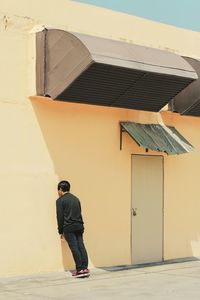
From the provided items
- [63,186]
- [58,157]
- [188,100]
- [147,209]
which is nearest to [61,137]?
[58,157]

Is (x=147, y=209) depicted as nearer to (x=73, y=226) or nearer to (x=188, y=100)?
(x=188, y=100)

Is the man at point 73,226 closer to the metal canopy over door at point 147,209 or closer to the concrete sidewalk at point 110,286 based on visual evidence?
the concrete sidewalk at point 110,286

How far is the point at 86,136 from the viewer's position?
12.6m

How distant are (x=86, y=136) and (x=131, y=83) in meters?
1.35

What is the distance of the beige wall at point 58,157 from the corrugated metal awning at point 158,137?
254mm

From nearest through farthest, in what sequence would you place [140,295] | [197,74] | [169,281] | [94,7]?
[140,295] → [169,281] → [94,7] → [197,74]

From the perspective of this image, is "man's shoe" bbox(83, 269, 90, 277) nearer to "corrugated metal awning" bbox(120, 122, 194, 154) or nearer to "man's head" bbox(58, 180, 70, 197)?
"man's head" bbox(58, 180, 70, 197)

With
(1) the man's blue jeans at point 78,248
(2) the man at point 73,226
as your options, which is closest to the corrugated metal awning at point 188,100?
(2) the man at point 73,226

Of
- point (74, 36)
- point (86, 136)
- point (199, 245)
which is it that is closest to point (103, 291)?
point (86, 136)

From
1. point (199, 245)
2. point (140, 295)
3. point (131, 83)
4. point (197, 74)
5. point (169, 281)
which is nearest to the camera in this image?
point (140, 295)

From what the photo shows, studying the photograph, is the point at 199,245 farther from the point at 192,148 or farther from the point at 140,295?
the point at 140,295

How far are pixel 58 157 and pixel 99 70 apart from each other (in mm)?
1832

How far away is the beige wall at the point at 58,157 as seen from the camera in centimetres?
1142

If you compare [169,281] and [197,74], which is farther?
[197,74]
